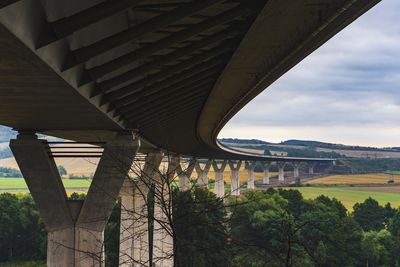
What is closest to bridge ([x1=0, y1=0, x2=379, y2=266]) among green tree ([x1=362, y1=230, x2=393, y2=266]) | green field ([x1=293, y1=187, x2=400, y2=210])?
green tree ([x1=362, y1=230, x2=393, y2=266])

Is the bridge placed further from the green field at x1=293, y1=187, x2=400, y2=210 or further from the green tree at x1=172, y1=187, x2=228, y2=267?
the green field at x1=293, y1=187, x2=400, y2=210

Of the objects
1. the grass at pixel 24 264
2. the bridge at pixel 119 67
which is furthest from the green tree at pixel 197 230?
the grass at pixel 24 264

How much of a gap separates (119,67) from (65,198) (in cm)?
820

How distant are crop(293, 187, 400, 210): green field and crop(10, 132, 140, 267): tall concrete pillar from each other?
3784 inches

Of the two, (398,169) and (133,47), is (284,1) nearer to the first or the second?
(133,47)

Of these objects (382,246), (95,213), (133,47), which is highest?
(133,47)

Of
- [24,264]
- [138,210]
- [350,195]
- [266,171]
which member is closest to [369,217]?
[350,195]

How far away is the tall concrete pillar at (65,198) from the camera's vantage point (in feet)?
45.2

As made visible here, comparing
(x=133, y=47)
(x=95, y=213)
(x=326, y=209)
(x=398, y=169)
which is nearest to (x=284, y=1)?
(x=133, y=47)

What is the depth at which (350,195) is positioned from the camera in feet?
403

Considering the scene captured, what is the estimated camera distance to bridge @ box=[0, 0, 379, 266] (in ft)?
17.9

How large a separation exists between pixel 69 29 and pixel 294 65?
6.32 metres

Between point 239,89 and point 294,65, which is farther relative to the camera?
point 239,89

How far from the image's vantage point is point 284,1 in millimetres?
6723
